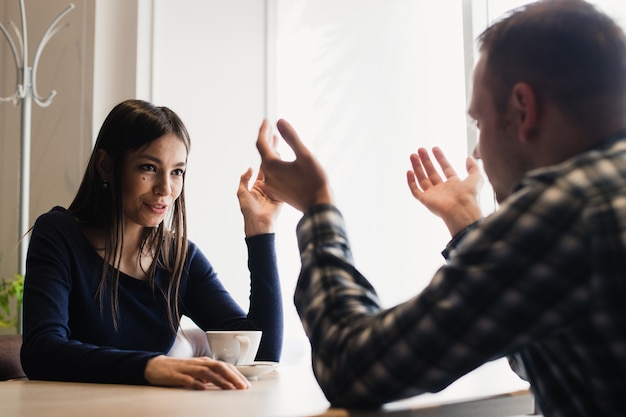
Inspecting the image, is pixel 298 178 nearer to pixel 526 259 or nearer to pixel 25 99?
pixel 526 259

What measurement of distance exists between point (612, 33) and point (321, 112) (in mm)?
2727

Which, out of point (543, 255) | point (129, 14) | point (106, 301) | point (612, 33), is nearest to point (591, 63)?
point (612, 33)

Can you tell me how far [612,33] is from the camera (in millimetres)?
817

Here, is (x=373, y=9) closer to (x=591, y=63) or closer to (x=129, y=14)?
(x=129, y=14)

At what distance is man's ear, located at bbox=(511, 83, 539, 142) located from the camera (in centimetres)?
82

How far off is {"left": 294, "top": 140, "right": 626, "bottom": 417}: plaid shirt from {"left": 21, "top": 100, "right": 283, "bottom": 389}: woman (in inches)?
43.8

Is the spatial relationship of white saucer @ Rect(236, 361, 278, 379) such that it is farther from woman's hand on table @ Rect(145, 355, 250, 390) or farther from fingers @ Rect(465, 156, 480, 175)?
fingers @ Rect(465, 156, 480, 175)

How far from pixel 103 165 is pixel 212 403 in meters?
1.14

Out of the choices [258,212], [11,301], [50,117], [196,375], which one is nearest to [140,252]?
[258,212]

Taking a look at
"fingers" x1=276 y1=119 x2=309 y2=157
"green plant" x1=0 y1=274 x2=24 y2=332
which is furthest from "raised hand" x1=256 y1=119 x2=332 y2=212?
"green plant" x1=0 y1=274 x2=24 y2=332

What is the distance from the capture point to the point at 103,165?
2.03m

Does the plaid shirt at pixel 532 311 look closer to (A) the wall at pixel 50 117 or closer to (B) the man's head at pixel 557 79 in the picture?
(B) the man's head at pixel 557 79

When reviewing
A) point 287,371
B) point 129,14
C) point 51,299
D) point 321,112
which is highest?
point 129,14

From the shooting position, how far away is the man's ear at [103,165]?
6.64 feet
